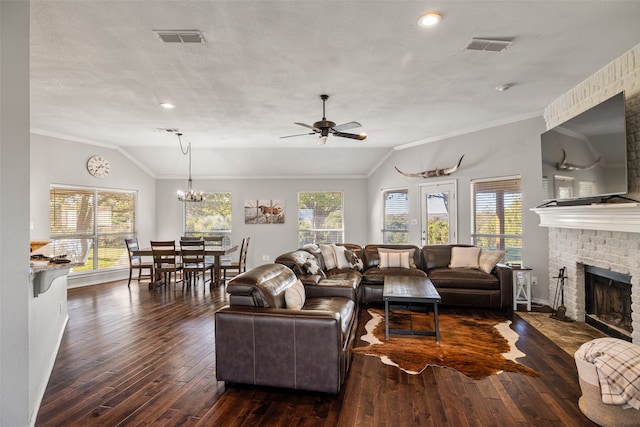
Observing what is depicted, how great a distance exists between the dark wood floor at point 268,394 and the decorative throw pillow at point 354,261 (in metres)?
2.34

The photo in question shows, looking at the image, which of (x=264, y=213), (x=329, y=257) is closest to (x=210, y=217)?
(x=264, y=213)

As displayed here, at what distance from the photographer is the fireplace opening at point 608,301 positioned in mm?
3805

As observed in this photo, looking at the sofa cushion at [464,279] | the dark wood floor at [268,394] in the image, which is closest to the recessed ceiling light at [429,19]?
the dark wood floor at [268,394]

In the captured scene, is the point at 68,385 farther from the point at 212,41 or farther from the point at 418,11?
the point at 418,11

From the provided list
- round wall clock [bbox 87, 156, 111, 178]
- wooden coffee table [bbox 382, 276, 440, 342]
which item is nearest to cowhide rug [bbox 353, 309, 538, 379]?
wooden coffee table [bbox 382, 276, 440, 342]

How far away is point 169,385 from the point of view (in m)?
2.83

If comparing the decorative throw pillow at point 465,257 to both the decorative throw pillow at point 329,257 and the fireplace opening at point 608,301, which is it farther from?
the decorative throw pillow at point 329,257

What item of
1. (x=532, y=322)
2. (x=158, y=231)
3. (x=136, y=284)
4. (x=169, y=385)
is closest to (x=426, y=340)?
(x=532, y=322)

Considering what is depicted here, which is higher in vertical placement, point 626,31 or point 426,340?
point 626,31

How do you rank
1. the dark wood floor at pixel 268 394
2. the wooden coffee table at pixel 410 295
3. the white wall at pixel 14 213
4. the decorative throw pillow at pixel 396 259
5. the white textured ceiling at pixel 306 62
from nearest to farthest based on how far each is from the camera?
the white wall at pixel 14 213 → the dark wood floor at pixel 268 394 → the white textured ceiling at pixel 306 62 → the wooden coffee table at pixel 410 295 → the decorative throw pillow at pixel 396 259

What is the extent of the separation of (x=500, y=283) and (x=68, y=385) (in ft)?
16.8

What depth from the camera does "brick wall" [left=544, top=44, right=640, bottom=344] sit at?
3.41 m

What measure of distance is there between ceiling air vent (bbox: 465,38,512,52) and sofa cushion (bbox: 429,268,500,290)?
3197mm

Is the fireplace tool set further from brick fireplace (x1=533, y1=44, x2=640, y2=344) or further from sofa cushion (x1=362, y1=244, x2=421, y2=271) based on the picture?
sofa cushion (x1=362, y1=244, x2=421, y2=271)
